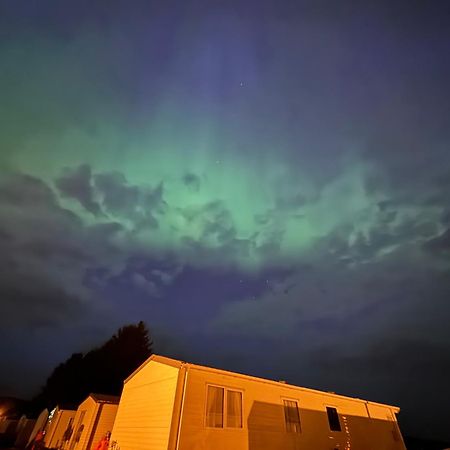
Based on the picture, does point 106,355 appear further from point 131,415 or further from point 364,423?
point 364,423

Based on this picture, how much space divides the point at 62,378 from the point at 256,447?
45119mm

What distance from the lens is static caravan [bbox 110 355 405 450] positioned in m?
11.6

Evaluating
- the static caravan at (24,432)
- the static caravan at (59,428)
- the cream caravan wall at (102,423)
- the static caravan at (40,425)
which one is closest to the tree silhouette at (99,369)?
the static caravan at (24,432)

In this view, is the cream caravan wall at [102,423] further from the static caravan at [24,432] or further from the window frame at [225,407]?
the static caravan at [24,432]

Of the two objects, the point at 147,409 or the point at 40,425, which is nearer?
the point at 147,409

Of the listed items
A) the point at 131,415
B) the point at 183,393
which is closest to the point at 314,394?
the point at 183,393

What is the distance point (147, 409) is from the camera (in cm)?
1359

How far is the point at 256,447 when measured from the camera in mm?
12547

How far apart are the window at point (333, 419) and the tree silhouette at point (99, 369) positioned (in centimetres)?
3532

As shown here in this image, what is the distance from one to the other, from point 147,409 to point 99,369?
3682 centimetres

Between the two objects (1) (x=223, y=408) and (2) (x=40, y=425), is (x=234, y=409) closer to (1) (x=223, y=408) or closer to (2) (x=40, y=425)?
(1) (x=223, y=408)

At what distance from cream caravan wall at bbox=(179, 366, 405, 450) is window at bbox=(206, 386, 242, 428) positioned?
197 millimetres

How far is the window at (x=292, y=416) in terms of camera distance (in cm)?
1418

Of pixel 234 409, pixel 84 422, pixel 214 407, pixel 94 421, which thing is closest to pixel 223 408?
pixel 214 407
